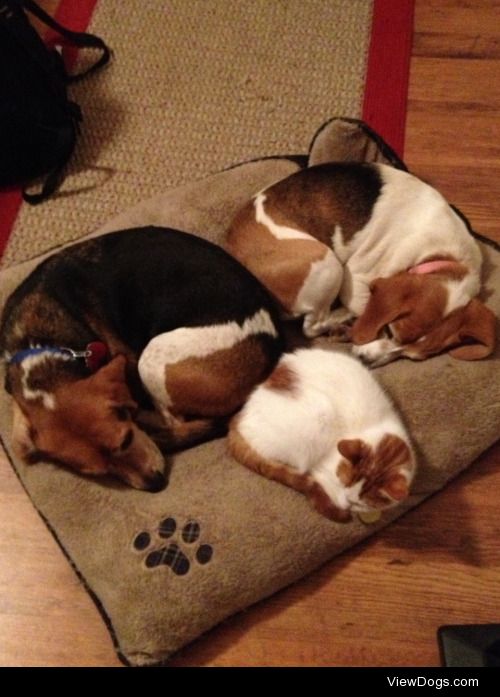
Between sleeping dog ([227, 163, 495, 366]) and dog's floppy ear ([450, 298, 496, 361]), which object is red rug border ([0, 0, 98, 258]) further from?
dog's floppy ear ([450, 298, 496, 361])

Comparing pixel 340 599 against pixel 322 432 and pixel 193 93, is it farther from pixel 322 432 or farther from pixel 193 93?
pixel 193 93

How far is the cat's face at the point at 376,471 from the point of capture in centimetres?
181

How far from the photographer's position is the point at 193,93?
10.5 feet

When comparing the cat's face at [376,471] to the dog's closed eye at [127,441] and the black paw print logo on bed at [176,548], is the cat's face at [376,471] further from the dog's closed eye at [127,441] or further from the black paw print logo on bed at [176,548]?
the dog's closed eye at [127,441]

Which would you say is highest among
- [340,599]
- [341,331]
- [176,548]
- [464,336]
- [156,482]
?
[464,336]

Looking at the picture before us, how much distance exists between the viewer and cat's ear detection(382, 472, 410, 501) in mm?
1781

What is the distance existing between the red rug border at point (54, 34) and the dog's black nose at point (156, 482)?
1.30 meters

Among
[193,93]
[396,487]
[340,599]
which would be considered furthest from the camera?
[193,93]

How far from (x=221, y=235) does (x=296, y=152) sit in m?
0.68

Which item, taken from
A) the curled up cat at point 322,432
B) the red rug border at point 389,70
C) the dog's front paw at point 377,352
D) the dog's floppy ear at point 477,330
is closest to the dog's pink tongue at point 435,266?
the dog's floppy ear at point 477,330

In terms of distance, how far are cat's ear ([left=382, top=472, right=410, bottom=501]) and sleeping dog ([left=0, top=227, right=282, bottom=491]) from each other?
500 millimetres

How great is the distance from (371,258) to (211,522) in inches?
41.4

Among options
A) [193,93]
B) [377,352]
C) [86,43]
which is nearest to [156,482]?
[377,352]

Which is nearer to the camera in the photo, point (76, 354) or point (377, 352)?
point (76, 354)
